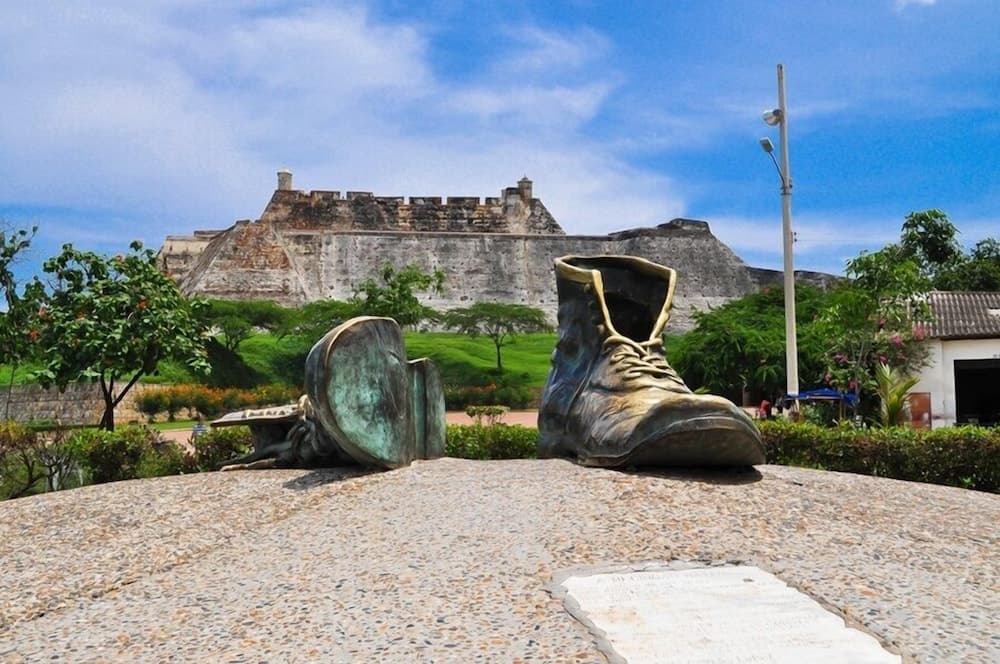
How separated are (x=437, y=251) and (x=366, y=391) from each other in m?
40.7

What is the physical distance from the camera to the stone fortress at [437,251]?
4291 centimetres

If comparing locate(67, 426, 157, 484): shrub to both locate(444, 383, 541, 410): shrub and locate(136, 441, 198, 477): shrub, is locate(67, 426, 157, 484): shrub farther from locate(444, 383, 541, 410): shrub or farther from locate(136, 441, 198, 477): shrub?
locate(444, 383, 541, 410): shrub

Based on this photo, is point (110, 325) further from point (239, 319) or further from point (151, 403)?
point (239, 319)

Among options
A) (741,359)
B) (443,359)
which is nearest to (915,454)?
(741,359)

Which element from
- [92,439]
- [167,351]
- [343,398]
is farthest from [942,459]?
[167,351]

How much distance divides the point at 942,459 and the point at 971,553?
3.16 meters

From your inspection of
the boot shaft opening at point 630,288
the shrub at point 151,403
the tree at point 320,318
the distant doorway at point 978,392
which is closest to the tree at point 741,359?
the distant doorway at point 978,392

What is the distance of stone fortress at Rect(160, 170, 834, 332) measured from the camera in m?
42.9

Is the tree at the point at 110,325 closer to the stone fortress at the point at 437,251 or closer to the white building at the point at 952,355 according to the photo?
the white building at the point at 952,355

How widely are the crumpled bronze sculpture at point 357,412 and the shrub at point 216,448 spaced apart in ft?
5.59

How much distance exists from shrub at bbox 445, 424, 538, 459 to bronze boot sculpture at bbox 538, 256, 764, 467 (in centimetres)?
239

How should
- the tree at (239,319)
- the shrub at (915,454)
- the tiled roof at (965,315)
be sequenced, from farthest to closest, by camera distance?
the tree at (239,319) → the tiled roof at (965,315) → the shrub at (915,454)

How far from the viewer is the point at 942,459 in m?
6.59

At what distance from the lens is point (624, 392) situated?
15.3 ft
